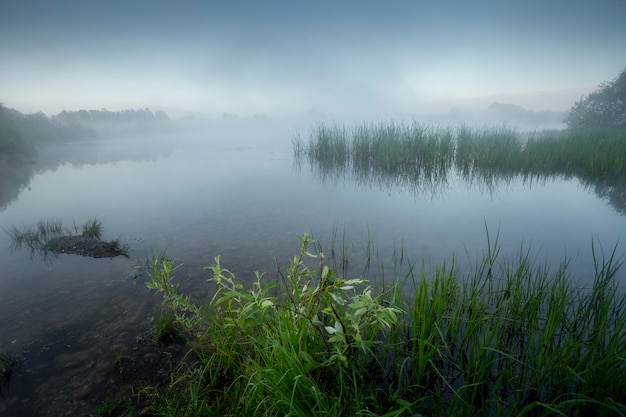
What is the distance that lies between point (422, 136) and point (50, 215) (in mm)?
14976

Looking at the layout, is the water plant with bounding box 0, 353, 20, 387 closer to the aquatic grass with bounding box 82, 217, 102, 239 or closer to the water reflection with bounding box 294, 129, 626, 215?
the aquatic grass with bounding box 82, 217, 102, 239

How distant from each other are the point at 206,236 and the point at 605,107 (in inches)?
1507

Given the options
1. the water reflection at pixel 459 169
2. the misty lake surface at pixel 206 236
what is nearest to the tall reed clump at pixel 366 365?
the misty lake surface at pixel 206 236

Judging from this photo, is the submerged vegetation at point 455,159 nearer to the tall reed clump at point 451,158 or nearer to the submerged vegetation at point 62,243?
the tall reed clump at point 451,158

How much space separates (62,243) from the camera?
6027 mm

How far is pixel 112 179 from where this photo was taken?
573 inches

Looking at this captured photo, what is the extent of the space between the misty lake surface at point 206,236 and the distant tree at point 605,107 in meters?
24.3

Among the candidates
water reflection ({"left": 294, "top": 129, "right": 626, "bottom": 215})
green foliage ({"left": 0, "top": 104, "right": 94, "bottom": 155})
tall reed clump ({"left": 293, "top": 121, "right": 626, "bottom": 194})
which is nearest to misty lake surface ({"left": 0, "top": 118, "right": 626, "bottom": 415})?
water reflection ({"left": 294, "top": 129, "right": 626, "bottom": 215})

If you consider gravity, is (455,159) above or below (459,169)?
above

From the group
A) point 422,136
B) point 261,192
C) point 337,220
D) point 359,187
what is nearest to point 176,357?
point 337,220

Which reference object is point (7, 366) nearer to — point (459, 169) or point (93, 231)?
point (93, 231)

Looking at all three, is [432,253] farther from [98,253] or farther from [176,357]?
[98,253]

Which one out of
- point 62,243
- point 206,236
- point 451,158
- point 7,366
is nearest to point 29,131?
point 62,243

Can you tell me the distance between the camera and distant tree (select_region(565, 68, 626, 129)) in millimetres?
26509
